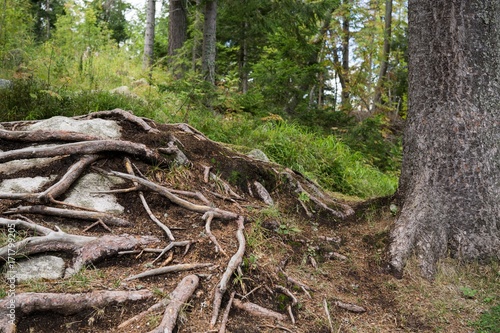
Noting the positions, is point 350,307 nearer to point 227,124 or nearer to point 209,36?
point 227,124

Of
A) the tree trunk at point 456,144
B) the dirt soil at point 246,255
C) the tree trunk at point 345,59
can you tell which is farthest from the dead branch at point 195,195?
the tree trunk at point 345,59

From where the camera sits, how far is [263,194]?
5.04 m

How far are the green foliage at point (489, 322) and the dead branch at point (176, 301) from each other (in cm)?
244

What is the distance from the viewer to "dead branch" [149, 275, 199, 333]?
243cm

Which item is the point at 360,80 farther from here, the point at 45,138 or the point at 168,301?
the point at 168,301

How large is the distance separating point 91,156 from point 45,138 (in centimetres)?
57

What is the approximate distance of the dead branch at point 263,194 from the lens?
497 cm

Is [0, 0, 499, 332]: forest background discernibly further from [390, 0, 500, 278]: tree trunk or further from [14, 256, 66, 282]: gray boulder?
[14, 256, 66, 282]: gray boulder

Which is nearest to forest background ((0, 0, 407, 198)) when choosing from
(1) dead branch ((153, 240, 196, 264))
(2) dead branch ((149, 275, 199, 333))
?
(1) dead branch ((153, 240, 196, 264))

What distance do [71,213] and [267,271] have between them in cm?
187

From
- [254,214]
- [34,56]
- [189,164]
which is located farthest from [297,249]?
[34,56]

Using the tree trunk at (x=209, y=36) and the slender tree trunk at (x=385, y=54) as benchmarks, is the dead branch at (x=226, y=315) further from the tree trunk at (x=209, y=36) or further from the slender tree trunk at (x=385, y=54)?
the slender tree trunk at (x=385, y=54)

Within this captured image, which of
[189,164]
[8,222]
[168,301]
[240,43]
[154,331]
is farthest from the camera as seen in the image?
[240,43]

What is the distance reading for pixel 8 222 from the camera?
10.2ft
